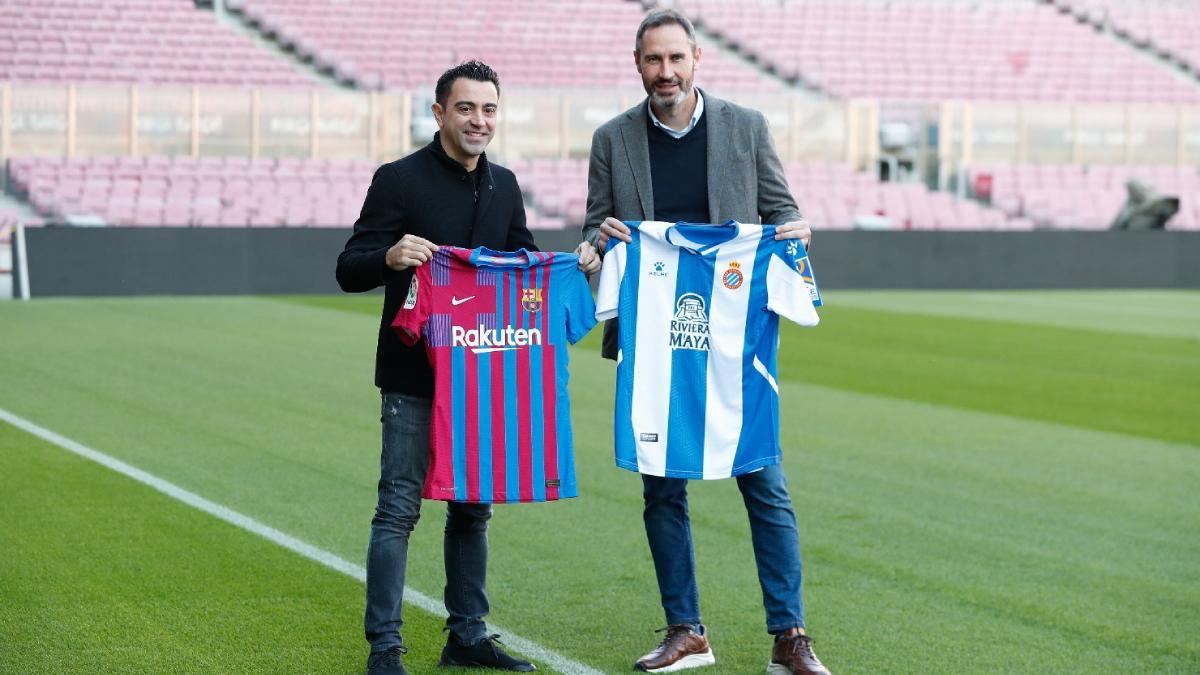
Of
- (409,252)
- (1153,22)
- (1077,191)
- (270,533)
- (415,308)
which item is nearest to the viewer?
(409,252)

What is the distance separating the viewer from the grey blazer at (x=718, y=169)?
527 centimetres

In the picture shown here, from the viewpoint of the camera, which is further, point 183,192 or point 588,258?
point 183,192

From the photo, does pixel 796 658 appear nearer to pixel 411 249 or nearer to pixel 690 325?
pixel 690 325

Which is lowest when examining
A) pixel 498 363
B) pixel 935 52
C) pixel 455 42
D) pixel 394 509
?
pixel 394 509

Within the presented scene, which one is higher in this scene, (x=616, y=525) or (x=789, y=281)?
(x=789, y=281)

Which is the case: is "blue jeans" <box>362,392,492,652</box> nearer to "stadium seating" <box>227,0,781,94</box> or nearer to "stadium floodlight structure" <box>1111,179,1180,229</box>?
"stadium floodlight structure" <box>1111,179,1180,229</box>

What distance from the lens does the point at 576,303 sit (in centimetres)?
525

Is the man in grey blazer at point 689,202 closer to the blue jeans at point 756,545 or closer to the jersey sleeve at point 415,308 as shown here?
the blue jeans at point 756,545

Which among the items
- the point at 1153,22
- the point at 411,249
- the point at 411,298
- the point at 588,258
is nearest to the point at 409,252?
the point at 411,249

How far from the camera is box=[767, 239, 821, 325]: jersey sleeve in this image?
5332 mm

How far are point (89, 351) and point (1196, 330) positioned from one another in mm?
11327

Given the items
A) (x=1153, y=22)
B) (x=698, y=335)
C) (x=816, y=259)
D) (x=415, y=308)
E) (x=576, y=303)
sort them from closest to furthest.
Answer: (x=415, y=308) < (x=576, y=303) < (x=698, y=335) < (x=816, y=259) < (x=1153, y=22)

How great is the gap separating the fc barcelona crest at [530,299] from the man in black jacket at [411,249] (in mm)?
161

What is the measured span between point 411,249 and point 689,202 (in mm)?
957
